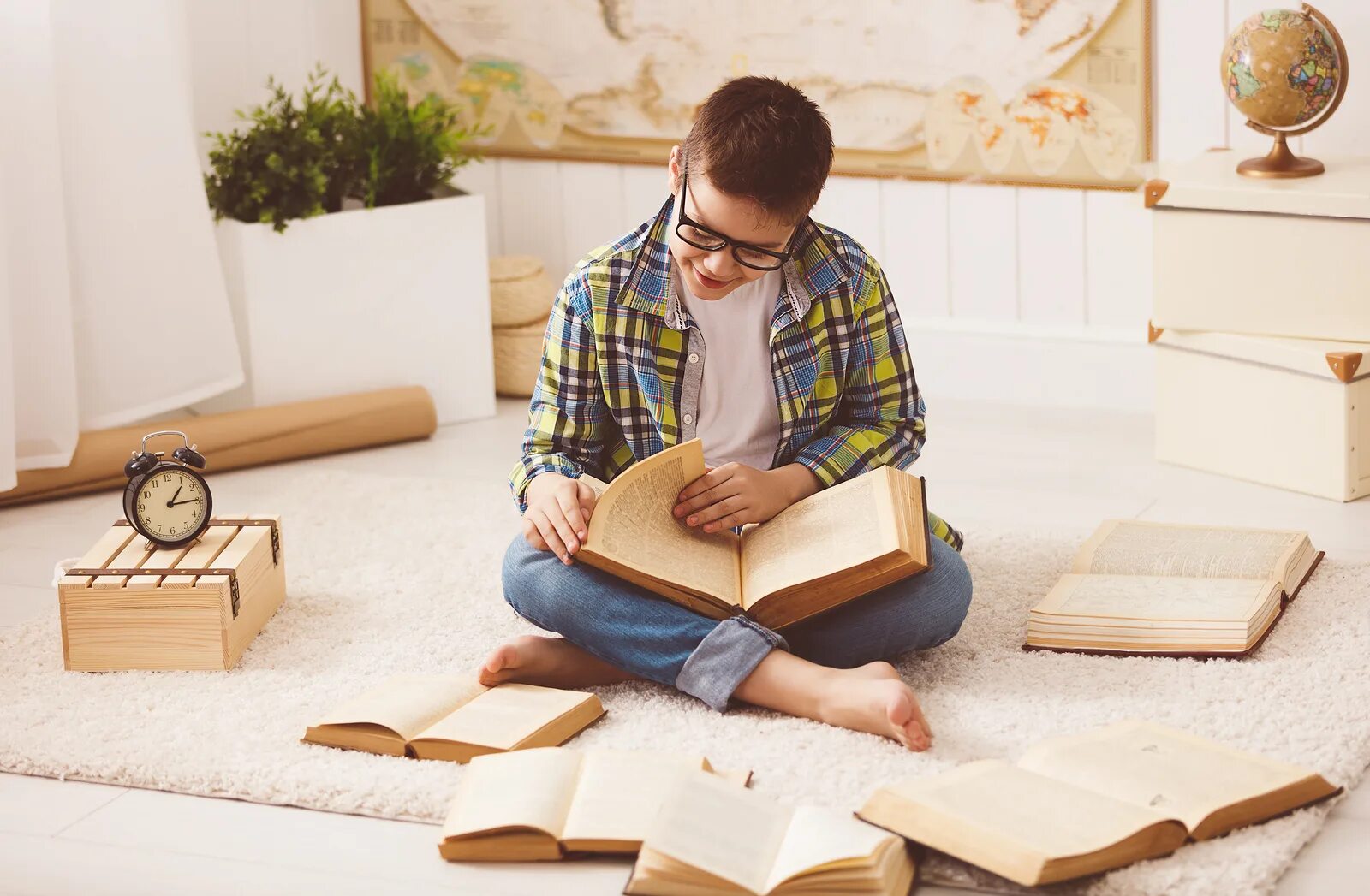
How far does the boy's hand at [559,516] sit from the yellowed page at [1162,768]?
46 cm

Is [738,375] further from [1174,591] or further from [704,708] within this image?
[1174,591]

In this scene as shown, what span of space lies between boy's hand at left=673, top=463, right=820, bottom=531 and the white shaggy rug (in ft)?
→ 0.61

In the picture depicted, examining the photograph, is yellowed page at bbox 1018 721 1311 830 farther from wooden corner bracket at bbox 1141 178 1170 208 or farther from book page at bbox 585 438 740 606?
wooden corner bracket at bbox 1141 178 1170 208

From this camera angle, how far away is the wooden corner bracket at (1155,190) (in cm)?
240

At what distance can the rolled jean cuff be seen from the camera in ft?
5.21

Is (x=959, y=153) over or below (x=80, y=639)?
over

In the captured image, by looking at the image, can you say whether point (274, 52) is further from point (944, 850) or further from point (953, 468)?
point (944, 850)

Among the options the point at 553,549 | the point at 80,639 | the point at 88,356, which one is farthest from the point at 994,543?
the point at 88,356

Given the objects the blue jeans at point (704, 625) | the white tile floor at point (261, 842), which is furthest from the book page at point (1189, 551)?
the blue jeans at point (704, 625)

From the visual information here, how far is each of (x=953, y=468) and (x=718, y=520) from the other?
98 centimetres

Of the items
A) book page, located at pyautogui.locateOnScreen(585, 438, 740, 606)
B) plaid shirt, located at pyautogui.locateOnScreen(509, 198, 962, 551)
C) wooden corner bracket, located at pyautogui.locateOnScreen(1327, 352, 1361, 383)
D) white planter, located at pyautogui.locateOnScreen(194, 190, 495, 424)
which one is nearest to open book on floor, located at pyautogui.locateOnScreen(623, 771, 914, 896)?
book page, located at pyautogui.locateOnScreen(585, 438, 740, 606)

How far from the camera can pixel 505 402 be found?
3025 millimetres

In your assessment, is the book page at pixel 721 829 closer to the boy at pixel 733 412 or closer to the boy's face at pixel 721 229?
the boy at pixel 733 412

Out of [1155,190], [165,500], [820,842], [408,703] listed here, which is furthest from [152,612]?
[1155,190]
